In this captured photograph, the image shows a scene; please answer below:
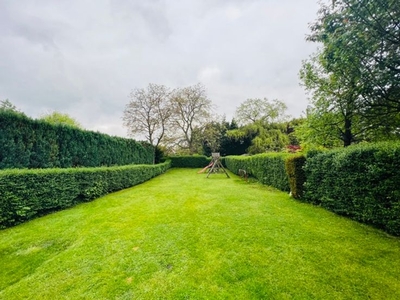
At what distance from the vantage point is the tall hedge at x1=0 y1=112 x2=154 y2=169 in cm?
629

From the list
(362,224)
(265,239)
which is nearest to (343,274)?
(265,239)

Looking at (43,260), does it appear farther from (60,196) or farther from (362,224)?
(362,224)

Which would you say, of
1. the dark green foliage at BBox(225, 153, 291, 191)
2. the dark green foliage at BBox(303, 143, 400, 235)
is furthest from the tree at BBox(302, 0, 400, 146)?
the dark green foliage at BBox(225, 153, 291, 191)

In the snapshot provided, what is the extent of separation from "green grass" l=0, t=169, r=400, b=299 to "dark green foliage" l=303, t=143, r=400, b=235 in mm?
326

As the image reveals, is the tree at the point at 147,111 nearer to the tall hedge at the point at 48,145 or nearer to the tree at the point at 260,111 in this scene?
the tall hedge at the point at 48,145

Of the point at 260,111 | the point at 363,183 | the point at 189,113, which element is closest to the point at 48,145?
the point at 363,183

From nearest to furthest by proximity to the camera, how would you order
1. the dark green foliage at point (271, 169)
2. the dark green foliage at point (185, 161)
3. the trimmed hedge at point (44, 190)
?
the trimmed hedge at point (44, 190) < the dark green foliage at point (271, 169) < the dark green foliage at point (185, 161)

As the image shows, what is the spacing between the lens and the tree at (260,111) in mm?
24578

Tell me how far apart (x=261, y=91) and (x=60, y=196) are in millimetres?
25521

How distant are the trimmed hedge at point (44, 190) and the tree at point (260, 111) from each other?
833 inches

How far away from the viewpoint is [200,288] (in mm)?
2258

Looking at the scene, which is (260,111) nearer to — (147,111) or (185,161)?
(185,161)

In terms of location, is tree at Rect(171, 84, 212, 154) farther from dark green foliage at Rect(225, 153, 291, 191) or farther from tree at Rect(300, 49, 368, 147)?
tree at Rect(300, 49, 368, 147)

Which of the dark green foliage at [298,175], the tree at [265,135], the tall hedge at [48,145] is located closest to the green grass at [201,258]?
the dark green foliage at [298,175]
